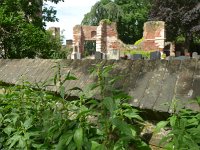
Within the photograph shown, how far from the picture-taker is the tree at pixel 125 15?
4819 cm

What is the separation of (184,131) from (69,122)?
688 millimetres

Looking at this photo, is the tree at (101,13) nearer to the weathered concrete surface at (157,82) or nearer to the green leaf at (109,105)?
the weathered concrete surface at (157,82)

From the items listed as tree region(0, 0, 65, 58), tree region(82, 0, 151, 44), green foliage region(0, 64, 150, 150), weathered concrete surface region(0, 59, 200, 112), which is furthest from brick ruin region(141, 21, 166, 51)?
green foliage region(0, 64, 150, 150)

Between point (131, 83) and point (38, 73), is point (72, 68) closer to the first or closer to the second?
point (38, 73)

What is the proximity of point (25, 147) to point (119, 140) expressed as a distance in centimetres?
72

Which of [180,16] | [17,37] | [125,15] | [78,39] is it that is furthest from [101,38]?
[125,15]

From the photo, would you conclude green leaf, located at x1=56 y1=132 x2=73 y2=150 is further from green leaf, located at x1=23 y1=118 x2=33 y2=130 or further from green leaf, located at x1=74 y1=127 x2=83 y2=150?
green leaf, located at x1=23 y1=118 x2=33 y2=130

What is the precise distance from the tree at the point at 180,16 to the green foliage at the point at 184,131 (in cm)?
3025

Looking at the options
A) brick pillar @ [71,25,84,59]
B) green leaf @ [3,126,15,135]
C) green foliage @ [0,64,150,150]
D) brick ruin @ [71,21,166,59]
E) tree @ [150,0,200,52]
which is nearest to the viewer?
green foliage @ [0,64,150,150]

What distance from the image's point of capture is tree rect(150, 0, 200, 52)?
3162 centimetres

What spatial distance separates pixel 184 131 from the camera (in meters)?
1.79

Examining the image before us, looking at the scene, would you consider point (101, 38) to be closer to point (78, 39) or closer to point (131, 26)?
point (78, 39)

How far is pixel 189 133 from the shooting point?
1.84m

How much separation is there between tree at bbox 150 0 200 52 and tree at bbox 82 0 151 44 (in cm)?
1333
